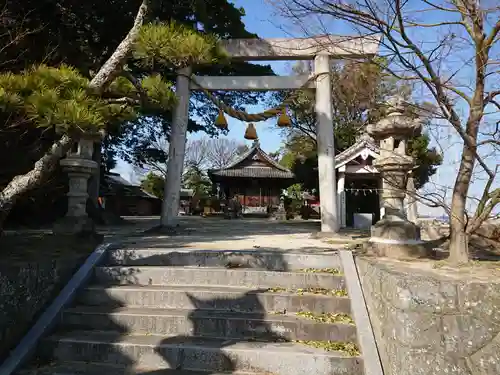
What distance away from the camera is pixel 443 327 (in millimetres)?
3178

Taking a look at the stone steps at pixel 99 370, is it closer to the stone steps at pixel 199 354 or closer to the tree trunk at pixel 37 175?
the stone steps at pixel 199 354

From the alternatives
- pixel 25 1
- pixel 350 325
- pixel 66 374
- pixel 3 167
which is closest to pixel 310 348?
pixel 350 325

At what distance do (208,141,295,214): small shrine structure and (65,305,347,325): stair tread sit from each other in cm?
2237

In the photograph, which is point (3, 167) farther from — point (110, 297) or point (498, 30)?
point (498, 30)

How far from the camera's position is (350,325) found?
3.79 m

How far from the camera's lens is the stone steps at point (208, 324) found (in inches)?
150

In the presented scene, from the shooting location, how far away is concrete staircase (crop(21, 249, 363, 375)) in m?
3.53

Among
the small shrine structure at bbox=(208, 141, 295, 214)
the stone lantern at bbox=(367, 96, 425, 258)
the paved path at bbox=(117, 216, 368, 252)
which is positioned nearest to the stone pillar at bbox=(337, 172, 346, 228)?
the paved path at bbox=(117, 216, 368, 252)

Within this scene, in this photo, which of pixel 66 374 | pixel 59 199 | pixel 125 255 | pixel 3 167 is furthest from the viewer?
pixel 59 199

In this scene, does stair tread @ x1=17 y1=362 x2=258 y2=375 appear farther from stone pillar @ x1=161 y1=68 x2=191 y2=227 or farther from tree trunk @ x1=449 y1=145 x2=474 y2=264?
stone pillar @ x1=161 y1=68 x2=191 y2=227

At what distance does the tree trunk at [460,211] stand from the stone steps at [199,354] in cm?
198

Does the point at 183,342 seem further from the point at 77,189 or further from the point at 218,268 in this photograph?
the point at 77,189

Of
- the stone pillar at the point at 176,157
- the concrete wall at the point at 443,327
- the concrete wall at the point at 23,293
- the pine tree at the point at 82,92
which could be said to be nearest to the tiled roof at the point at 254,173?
the stone pillar at the point at 176,157

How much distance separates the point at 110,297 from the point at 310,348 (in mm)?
2476
